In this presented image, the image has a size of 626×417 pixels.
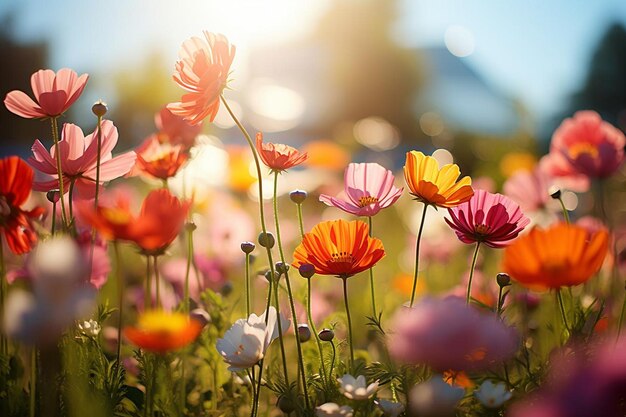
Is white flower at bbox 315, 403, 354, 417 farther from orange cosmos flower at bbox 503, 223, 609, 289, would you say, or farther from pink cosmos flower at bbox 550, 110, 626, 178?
pink cosmos flower at bbox 550, 110, 626, 178

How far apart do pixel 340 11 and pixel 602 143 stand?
1769cm

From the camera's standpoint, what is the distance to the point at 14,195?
83cm

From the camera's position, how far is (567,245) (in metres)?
0.68

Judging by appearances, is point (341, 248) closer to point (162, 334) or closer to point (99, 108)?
point (162, 334)

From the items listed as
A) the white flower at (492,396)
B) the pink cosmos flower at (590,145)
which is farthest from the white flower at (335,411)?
the pink cosmos flower at (590,145)

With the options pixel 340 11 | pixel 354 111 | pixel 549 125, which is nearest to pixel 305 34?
pixel 340 11

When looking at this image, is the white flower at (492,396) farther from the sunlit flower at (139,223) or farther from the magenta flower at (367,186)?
the sunlit flower at (139,223)

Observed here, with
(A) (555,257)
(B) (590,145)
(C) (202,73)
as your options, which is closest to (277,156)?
(C) (202,73)

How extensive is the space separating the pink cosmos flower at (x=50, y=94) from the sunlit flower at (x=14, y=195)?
95 millimetres

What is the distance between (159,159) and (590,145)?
0.95 metres

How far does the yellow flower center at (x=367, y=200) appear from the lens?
95cm

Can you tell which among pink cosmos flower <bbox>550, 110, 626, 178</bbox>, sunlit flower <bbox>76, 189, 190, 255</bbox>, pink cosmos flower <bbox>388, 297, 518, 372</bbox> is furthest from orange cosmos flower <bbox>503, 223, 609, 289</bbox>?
pink cosmos flower <bbox>550, 110, 626, 178</bbox>

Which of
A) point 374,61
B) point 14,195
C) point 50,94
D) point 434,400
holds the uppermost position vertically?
point 50,94

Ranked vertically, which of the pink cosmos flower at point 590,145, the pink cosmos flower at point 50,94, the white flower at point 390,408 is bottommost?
the white flower at point 390,408
